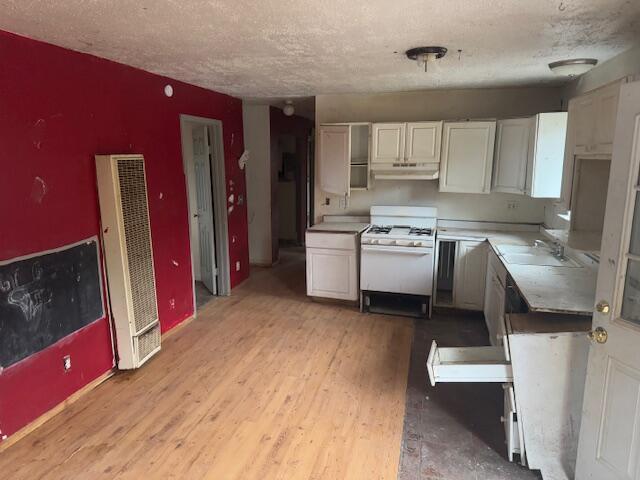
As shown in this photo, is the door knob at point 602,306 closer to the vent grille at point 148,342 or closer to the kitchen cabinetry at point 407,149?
the kitchen cabinetry at point 407,149

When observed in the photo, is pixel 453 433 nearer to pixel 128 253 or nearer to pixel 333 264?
pixel 333 264

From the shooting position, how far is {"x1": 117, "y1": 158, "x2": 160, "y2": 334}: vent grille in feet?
9.57

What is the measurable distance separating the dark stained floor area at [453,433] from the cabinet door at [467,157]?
1795 mm

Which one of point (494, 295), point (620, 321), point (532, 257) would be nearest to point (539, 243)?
point (532, 257)

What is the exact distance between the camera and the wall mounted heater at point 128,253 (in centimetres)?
281

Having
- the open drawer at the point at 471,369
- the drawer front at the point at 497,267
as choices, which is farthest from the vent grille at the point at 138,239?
the drawer front at the point at 497,267

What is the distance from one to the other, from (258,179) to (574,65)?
4.07 metres

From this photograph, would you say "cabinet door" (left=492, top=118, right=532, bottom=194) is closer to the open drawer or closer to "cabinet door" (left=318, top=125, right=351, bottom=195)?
"cabinet door" (left=318, top=125, right=351, bottom=195)

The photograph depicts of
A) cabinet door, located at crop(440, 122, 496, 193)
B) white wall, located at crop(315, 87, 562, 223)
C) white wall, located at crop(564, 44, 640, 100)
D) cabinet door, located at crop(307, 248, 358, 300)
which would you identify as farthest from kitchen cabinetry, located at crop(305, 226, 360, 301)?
white wall, located at crop(564, 44, 640, 100)

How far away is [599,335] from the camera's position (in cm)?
180

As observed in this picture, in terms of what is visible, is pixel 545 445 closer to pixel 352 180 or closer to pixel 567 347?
pixel 567 347

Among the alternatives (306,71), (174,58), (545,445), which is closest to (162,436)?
(545,445)

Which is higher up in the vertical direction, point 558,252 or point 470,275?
point 558,252

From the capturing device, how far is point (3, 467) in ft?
7.13
